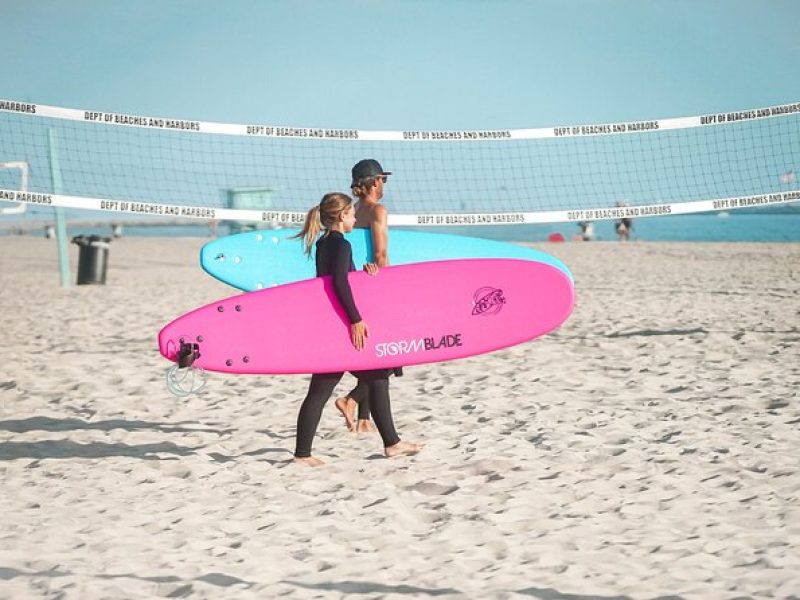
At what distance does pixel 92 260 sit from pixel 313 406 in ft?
40.6

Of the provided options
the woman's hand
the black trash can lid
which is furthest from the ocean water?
the woman's hand

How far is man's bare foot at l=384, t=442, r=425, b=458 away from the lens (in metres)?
4.90

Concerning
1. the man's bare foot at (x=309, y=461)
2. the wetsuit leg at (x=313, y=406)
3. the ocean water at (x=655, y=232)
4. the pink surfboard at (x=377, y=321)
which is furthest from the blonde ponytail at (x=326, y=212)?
the ocean water at (x=655, y=232)

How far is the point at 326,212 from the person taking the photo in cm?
461

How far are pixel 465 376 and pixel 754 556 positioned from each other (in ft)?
13.0

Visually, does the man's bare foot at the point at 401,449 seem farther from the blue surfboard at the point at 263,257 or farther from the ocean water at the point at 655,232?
the ocean water at the point at 655,232

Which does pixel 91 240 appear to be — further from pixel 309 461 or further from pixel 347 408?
pixel 309 461

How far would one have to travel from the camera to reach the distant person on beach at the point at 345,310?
462cm

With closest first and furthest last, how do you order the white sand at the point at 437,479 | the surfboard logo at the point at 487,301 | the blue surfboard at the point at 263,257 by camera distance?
the white sand at the point at 437,479 → the surfboard logo at the point at 487,301 → the blue surfboard at the point at 263,257

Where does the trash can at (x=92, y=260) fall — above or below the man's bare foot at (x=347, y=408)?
above

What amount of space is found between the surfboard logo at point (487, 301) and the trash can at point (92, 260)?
12.2 meters

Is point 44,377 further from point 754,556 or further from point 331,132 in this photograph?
point 754,556

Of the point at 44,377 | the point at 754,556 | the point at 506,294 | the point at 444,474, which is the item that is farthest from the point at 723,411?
the point at 44,377

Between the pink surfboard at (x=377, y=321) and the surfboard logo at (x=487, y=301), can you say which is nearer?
the pink surfboard at (x=377, y=321)
